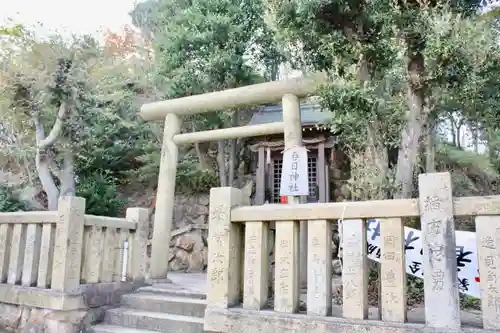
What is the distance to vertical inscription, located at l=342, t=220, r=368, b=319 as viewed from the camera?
3.08 metres

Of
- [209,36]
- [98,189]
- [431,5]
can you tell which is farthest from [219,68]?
[431,5]

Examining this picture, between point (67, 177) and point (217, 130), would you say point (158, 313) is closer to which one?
point (217, 130)

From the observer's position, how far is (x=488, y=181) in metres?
10.5

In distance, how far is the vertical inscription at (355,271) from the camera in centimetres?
308

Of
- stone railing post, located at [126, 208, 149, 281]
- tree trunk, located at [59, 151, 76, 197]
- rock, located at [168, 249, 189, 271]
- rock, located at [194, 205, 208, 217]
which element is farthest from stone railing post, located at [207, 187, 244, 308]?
rock, located at [194, 205, 208, 217]

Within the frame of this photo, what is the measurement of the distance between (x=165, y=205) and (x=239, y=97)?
235 centimetres

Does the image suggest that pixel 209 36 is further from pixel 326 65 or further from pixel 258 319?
pixel 258 319

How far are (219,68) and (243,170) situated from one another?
3.92 m

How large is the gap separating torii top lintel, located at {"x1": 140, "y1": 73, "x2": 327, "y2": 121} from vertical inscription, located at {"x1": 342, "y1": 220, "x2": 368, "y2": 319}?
8.51ft

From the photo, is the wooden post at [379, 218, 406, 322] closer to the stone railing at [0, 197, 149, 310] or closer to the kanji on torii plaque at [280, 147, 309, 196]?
the kanji on torii plaque at [280, 147, 309, 196]

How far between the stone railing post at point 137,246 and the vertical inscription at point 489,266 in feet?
14.2

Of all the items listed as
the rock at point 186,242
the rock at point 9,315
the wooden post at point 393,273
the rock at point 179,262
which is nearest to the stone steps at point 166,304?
the rock at point 9,315

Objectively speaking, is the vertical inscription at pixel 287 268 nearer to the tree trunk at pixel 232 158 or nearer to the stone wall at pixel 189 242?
the stone wall at pixel 189 242

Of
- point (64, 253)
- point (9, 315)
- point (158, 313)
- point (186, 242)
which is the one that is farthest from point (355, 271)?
point (186, 242)
